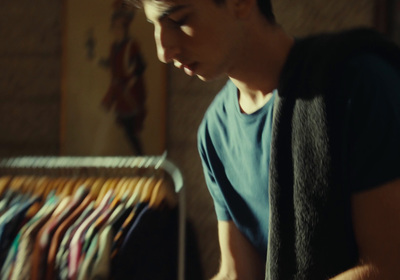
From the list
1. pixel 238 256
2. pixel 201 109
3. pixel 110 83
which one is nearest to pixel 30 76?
pixel 110 83

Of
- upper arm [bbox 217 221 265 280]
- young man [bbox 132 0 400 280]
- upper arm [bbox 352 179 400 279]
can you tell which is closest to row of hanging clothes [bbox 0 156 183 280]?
upper arm [bbox 217 221 265 280]

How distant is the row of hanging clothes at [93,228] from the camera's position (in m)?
1.09

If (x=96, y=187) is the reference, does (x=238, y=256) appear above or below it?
below

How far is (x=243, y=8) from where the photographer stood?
838 mm

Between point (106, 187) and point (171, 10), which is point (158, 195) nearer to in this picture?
point (106, 187)

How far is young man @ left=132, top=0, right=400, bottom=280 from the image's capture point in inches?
27.0

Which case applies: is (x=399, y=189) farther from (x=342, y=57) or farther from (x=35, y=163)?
(x=35, y=163)

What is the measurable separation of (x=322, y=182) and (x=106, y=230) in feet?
1.85

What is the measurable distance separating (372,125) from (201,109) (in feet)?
4.08

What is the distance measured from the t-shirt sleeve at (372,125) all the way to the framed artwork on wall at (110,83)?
1.25 meters

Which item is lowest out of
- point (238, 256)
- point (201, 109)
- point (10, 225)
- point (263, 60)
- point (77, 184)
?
point (238, 256)

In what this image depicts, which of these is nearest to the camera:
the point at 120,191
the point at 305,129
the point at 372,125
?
the point at 372,125

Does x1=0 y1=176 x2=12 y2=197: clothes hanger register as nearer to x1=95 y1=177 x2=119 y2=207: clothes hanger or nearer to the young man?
x1=95 y1=177 x2=119 y2=207: clothes hanger

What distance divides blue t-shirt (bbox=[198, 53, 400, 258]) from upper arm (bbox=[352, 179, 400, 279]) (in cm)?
2
